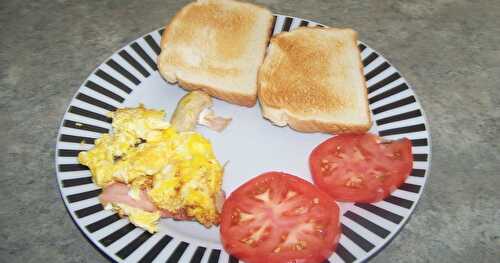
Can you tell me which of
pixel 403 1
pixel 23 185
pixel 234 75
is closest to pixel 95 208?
pixel 23 185

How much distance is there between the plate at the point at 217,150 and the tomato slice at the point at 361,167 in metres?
0.05

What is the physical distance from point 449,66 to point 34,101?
7.85 feet

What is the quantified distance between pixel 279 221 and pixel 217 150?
22.1 inches

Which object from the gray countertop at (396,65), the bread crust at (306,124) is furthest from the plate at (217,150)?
the gray countertop at (396,65)

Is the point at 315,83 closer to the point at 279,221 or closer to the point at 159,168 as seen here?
the point at 279,221

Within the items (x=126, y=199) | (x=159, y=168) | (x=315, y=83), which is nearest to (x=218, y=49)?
(x=315, y=83)

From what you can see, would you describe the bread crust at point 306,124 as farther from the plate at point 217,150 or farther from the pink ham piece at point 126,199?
the pink ham piece at point 126,199

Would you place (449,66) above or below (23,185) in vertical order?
above

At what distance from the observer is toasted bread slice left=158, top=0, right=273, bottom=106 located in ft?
8.01

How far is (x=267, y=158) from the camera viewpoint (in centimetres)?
225

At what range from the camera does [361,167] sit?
6.73ft

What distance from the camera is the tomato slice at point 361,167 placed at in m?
2.01

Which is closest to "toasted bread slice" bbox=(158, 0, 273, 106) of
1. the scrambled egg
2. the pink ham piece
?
the scrambled egg

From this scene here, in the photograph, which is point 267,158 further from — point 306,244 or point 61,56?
point 61,56
